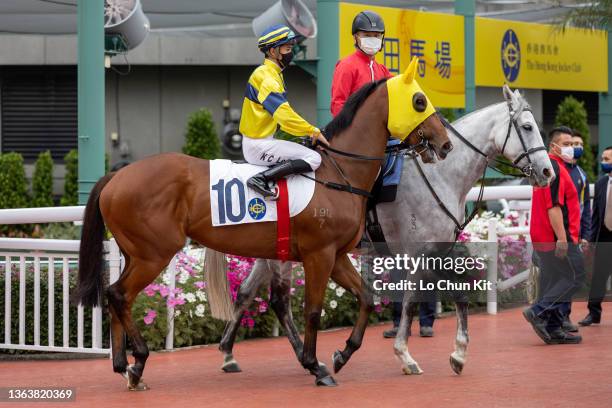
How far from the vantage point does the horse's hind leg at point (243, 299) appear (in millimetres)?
8352

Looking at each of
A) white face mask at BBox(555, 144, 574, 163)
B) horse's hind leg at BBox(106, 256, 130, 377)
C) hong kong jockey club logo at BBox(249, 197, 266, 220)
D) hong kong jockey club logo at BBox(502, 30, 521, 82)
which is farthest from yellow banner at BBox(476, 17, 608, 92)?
horse's hind leg at BBox(106, 256, 130, 377)

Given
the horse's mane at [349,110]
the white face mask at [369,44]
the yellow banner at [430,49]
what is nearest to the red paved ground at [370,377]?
the horse's mane at [349,110]

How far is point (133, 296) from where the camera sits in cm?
746

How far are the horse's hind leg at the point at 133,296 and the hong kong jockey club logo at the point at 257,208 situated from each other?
0.69 metres

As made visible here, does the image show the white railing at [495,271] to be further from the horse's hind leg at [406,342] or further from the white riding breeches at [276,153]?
the white riding breeches at [276,153]

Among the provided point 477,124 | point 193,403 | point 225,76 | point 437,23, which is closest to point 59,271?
point 193,403

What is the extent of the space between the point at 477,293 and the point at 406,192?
344 cm

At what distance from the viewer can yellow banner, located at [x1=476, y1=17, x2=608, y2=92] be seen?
1628 centimetres

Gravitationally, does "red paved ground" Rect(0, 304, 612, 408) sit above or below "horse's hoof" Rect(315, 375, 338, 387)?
below

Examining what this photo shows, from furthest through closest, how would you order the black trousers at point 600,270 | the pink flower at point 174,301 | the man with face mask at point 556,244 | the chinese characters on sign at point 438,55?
the chinese characters on sign at point 438,55 < the black trousers at point 600,270 < the man with face mask at point 556,244 < the pink flower at point 174,301

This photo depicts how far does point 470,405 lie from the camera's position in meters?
6.80

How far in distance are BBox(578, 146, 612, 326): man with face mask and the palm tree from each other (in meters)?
6.35

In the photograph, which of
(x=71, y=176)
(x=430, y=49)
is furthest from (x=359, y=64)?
(x=71, y=176)

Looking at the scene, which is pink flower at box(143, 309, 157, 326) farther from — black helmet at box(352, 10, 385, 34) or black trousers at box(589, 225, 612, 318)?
black trousers at box(589, 225, 612, 318)
